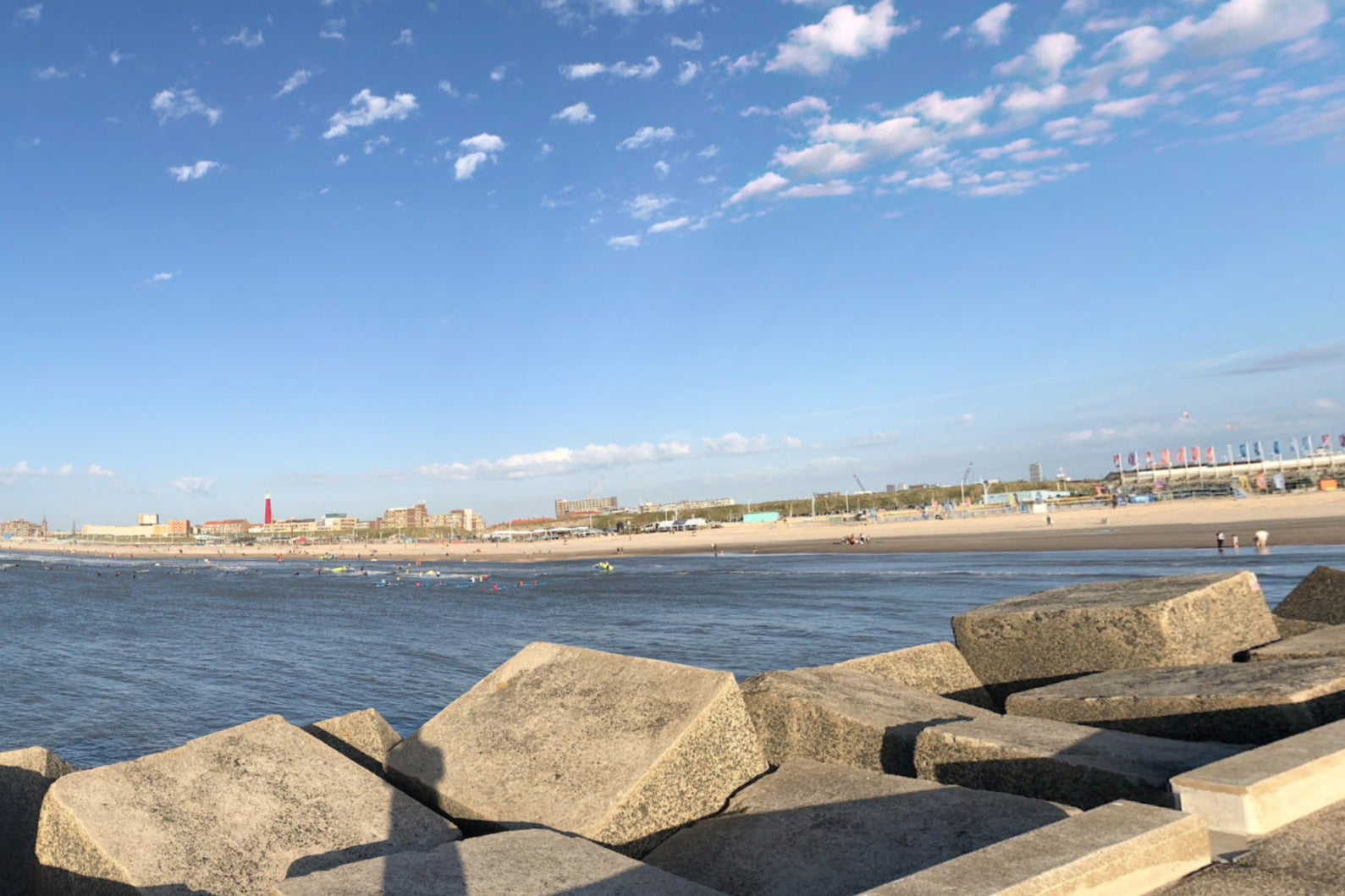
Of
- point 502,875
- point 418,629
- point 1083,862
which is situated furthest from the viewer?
point 418,629

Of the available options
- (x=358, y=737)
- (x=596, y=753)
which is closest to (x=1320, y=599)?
(x=596, y=753)

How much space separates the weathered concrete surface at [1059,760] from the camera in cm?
349

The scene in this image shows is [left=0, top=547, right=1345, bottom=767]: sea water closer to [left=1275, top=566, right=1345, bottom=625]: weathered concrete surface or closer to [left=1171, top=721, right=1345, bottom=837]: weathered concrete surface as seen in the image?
[left=1275, top=566, right=1345, bottom=625]: weathered concrete surface

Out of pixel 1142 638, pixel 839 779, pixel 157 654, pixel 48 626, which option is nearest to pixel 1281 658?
pixel 1142 638

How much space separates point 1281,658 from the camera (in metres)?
5.23

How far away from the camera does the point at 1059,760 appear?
3.72 meters

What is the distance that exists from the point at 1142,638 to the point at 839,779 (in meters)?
2.85

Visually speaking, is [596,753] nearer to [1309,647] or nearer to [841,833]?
[841,833]

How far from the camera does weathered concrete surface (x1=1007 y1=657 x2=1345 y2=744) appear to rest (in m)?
4.00

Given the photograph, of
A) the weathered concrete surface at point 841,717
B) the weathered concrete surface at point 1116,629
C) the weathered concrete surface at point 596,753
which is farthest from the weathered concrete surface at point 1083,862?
the weathered concrete surface at point 1116,629

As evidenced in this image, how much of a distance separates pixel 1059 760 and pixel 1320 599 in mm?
5537

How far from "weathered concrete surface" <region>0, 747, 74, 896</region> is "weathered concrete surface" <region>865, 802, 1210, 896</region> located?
5554 mm

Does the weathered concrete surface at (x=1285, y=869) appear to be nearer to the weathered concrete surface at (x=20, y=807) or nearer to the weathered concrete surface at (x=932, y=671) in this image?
the weathered concrete surface at (x=932, y=671)

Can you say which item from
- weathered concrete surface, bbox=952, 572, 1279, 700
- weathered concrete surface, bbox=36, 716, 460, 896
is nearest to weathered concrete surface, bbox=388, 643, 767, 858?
weathered concrete surface, bbox=36, 716, 460, 896
